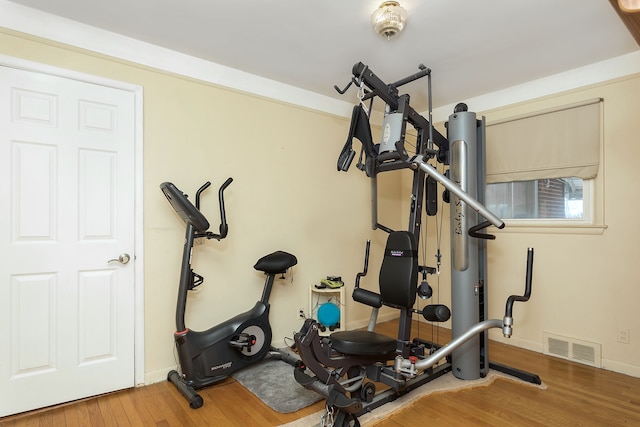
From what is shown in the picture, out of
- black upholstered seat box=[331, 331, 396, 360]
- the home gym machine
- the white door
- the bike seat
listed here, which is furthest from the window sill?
the white door

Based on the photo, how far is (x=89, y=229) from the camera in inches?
95.2

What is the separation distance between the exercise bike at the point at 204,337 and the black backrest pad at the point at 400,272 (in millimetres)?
1071

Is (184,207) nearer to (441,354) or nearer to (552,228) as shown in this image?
(441,354)

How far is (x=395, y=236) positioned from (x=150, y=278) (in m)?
1.86

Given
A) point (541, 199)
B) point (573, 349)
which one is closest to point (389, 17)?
point (541, 199)

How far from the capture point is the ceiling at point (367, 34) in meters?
2.18

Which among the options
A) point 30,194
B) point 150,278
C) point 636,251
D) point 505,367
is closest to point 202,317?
point 150,278

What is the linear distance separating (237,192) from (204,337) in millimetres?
1229

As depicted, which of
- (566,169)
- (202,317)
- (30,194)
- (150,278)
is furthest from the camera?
(566,169)

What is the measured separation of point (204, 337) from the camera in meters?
2.54

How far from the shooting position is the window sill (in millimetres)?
2943

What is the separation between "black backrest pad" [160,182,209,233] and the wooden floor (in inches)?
47.2

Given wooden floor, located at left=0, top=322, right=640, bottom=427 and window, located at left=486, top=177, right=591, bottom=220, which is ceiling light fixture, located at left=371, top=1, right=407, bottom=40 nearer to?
window, located at left=486, top=177, right=591, bottom=220

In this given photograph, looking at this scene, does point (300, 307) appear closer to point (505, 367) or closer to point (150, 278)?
point (150, 278)
